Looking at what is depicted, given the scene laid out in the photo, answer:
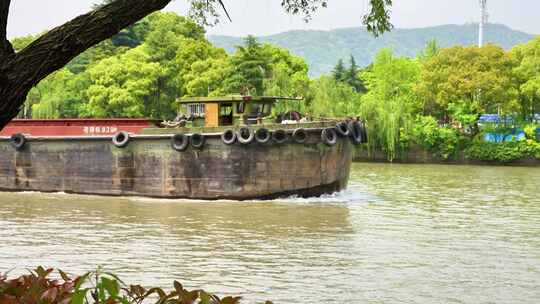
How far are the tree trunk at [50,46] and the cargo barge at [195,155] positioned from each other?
48.5 ft

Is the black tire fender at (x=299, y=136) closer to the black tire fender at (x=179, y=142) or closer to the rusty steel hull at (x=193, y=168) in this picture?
the rusty steel hull at (x=193, y=168)

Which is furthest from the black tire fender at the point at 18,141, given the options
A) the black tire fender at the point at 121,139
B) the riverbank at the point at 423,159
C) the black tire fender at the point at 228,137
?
the riverbank at the point at 423,159

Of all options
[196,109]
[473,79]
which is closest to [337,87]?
[473,79]

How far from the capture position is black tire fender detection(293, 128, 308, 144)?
19469mm

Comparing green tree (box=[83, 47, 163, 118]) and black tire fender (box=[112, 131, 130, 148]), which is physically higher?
green tree (box=[83, 47, 163, 118])

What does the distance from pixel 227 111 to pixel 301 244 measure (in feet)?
29.8

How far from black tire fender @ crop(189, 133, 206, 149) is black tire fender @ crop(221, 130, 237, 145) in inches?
21.7

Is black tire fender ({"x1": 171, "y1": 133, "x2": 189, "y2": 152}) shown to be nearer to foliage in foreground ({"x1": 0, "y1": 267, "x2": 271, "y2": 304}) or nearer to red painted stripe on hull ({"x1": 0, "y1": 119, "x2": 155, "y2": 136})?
red painted stripe on hull ({"x1": 0, "y1": 119, "x2": 155, "y2": 136})

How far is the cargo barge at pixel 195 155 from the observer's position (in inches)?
769

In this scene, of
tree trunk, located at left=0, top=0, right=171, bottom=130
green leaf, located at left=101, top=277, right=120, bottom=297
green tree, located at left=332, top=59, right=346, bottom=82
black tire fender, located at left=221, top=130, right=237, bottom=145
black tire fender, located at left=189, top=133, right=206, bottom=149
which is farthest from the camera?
green tree, located at left=332, top=59, right=346, bottom=82

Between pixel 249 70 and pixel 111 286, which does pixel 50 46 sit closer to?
pixel 111 286

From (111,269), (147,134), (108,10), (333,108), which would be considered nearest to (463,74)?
(333,108)

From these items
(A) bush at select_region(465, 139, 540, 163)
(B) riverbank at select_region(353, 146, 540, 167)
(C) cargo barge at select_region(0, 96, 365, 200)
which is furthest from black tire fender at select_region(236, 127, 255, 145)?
(A) bush at select_region(465, 139, 540, 163)

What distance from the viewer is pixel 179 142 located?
65.3 feet
